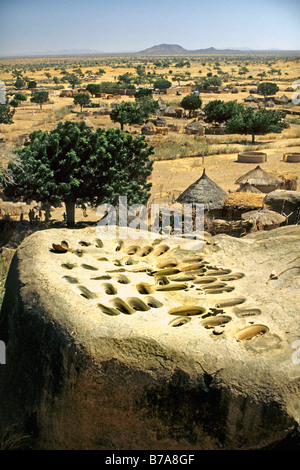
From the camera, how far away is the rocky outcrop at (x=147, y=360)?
3311mm

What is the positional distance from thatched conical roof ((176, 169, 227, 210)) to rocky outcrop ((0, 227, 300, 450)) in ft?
32.2

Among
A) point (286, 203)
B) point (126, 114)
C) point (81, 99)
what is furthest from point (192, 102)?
point (286, 203)

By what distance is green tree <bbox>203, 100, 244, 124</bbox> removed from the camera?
32828mm

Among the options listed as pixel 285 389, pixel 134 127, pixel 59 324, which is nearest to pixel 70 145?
pixel 59 324

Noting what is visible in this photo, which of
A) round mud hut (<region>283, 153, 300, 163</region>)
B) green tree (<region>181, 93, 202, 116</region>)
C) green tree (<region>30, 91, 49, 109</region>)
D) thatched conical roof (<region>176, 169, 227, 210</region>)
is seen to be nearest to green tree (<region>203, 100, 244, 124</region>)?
green tree (<region>181, 93, 202, 116</region>)

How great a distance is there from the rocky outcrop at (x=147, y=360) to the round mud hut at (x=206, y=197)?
982 cm

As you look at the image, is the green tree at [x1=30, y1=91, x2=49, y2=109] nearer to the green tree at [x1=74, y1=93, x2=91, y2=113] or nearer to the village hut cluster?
the green tree at [x1=74, y1=93, x2=91, y2=113]

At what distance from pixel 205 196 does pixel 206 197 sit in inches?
1.9

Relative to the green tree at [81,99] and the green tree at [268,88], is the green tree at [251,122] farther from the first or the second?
the green tree at [268,88]

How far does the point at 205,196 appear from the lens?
47.6 feet

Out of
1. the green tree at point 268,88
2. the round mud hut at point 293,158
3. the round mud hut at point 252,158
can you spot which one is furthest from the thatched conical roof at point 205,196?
the green tree at point 268,88
